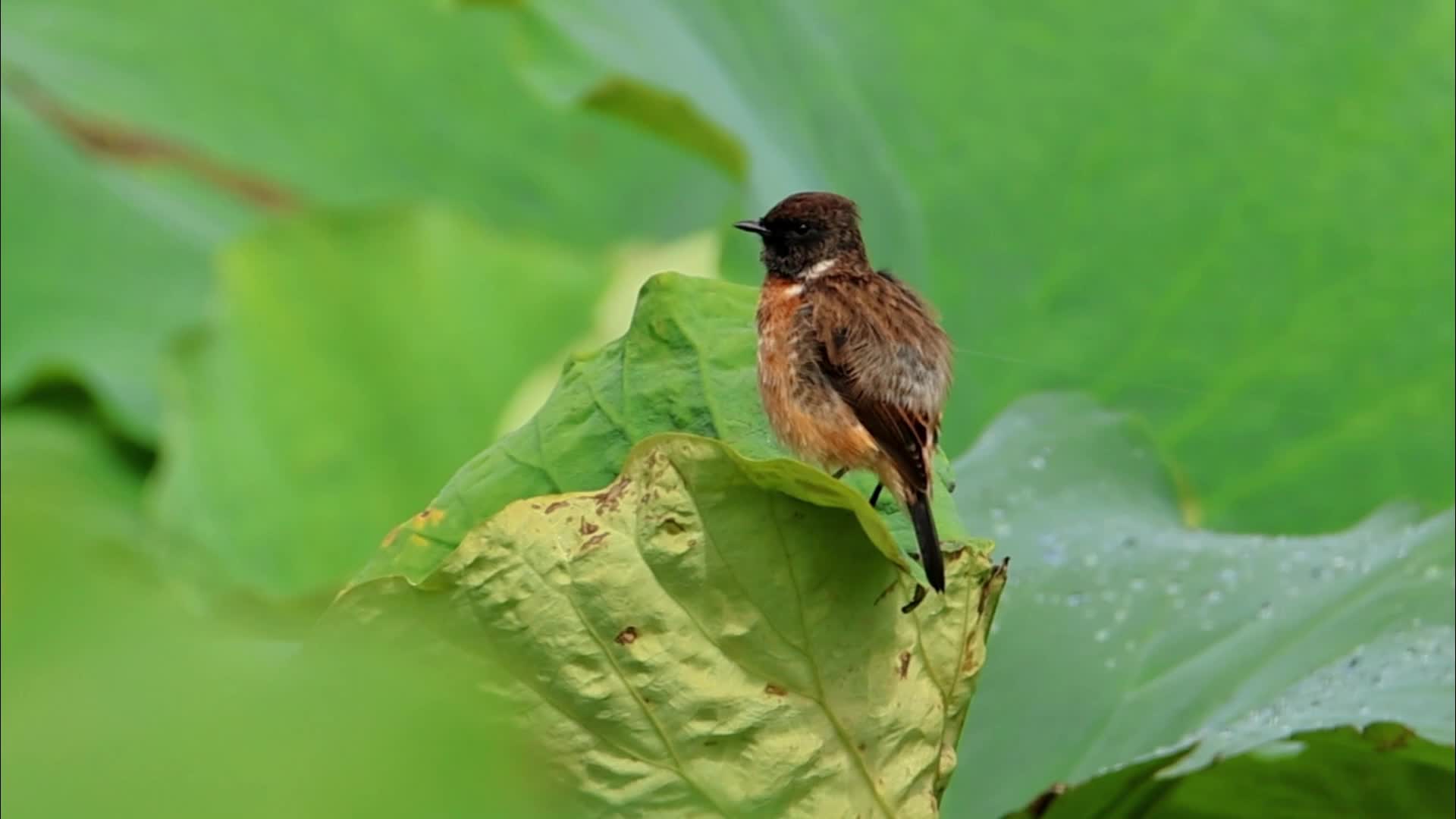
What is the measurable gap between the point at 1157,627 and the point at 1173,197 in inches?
28.9

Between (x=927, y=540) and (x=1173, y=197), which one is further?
(x=1173, y=197)

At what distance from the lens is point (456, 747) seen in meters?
0.31

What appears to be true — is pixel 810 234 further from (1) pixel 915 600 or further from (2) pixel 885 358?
(1) pixel 915 600

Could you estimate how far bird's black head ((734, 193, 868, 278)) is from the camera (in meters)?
1.77

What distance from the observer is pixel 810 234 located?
1.80m

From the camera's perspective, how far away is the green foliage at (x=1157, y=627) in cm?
167

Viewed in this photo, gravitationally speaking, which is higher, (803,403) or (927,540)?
(803,403)

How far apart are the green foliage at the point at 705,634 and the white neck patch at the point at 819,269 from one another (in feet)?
1.72

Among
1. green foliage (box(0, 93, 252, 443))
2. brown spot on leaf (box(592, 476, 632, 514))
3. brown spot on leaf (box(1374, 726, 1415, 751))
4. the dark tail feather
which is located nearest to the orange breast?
the dark tail feather

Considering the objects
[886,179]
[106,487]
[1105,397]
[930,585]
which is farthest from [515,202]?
[930,585]

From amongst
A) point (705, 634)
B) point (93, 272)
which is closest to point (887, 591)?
point (705, 634)

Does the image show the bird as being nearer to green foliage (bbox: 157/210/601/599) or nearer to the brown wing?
the brown wing

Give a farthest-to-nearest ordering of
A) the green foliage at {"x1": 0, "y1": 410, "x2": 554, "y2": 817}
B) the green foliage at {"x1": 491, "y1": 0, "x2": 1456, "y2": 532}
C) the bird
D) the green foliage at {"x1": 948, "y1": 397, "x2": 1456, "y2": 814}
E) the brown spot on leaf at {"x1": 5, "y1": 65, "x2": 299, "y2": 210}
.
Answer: the brown spot on leaf at {"x1": 5, "y1": 65, "x2": 299, "y2": 210} < the green foliage at {"x1": 491, "y1": 0, "x2": 1456, "y2": 532} < the green foliage at {"x1": 948, "y1": 397, "x2": 1456, "y2": 814} < the bird < the green foliage at {"x1": 0, "y1": 410, "x2": 554, "y2": 817}

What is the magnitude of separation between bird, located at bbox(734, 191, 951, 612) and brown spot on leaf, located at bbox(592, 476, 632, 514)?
269mm
